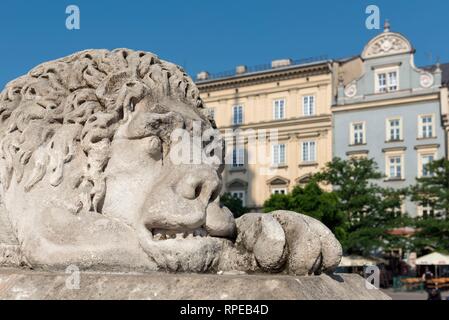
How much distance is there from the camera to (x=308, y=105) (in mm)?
39594

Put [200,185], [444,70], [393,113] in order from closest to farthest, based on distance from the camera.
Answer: [200,185]
[393,113]
[444,70]

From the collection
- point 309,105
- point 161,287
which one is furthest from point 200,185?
point 309,105

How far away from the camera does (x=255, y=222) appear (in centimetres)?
410

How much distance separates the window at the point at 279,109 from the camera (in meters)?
40.3

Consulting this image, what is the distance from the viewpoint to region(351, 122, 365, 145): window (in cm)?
3809

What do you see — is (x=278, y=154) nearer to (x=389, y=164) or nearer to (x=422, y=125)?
(x=389, y=164)

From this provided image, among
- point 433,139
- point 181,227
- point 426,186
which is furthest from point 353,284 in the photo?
point 433,139

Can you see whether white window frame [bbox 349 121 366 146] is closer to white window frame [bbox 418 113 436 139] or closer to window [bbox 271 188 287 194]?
white window frame [bbox 418 113 436 139]

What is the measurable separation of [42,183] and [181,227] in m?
0.95

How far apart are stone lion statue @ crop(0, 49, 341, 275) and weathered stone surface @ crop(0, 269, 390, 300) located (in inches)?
11.0

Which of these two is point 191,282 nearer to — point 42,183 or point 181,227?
point 181,227

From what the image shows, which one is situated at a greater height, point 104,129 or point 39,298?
point 104,129

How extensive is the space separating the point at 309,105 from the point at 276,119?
2168 millimetres

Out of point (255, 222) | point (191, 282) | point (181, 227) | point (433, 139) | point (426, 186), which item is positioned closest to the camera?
point (191, 282)
